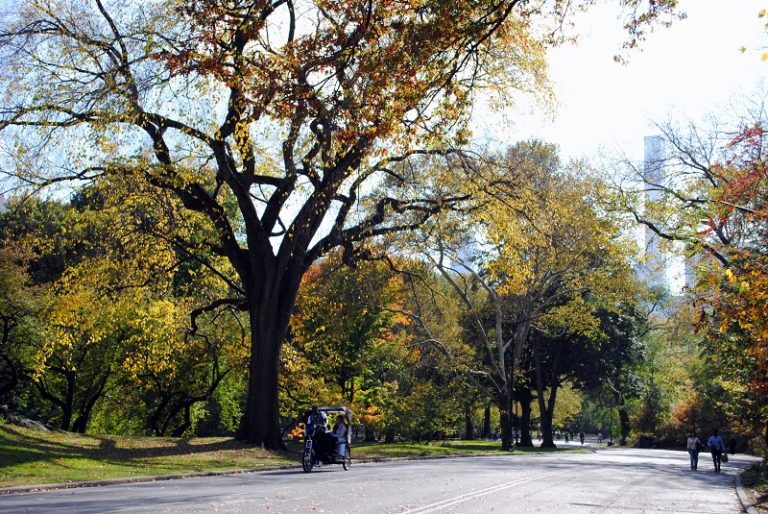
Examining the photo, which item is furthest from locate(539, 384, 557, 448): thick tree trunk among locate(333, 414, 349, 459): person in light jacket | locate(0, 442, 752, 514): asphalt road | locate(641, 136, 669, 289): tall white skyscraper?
locate(0, 442, 752, 514): asphalt road

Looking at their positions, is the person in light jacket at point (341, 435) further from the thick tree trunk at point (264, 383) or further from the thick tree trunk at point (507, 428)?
the thick tree trunk at point (507, 428)

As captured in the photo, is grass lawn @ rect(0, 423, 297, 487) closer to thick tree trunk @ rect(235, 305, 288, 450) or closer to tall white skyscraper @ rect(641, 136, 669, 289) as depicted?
thick tree trunk @ rect(235, 305, 288, 450)

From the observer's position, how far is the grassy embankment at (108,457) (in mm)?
17484

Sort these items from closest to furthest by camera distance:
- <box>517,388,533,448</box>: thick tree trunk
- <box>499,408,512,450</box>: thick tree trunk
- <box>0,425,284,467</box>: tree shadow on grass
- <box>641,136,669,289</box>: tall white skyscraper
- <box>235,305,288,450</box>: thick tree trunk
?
<box>0,425,284,467</box>: tree shadow on grass, <box>235,305,288,450</box>: thick tree trunk, <box>641,136,669,289</box>: tall white skyscraper, <box>499,408,512,450</box>: thick tree trunk, <box>517,388,533,448</box>: thick tree trunk

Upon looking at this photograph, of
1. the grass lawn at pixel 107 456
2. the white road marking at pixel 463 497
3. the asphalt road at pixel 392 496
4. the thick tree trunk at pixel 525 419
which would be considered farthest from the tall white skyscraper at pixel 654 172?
the thick tree trunk at pixel 525 419

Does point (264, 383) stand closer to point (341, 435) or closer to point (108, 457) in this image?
point (341, 435)

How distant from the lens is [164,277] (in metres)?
27.8

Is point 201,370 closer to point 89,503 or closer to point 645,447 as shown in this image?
point 89,503

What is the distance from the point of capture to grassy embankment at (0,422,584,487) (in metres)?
17.5

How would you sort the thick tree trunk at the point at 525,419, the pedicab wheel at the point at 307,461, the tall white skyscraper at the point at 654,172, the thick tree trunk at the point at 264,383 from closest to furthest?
1. the pedicab wheel at the point at 307,461
2. the thick tree trunk at the point at 264,383
3. the tall white skyscraper at the point at 654,172
4. the thick tree trunk at the point at 525,419

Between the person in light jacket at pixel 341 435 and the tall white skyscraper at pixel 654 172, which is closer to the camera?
the person in light jacket at pixel 341 435

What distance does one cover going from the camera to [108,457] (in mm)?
21422

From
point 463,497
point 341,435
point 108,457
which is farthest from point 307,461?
point 463,497

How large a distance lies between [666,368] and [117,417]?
5040cm
